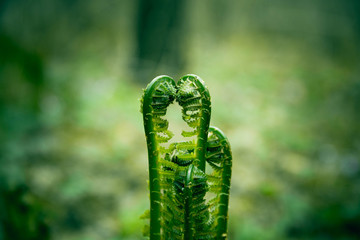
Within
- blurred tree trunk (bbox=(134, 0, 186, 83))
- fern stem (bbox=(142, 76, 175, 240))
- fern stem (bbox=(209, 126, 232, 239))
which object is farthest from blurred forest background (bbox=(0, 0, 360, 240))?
fern stem (bbox=(209, 126, 232, 239))

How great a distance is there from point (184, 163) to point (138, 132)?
321cm

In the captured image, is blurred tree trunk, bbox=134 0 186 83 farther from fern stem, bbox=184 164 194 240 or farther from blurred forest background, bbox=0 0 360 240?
fern stem, bbox=184 164 194 240

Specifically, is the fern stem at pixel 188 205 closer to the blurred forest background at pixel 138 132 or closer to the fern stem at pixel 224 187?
the fern stem at pixel 224 187

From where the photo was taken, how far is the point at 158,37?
16.7 ft

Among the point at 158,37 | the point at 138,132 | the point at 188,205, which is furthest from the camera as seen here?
the point at 158,37

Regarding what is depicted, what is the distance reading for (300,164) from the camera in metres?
3.66

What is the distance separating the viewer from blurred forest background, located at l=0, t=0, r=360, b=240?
2650 millimetres

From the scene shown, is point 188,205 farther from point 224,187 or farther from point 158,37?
point 158,37

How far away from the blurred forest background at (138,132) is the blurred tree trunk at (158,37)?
18 millimetres

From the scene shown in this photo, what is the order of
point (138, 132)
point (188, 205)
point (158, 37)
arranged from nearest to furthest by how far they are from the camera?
point (188, 205) → point (138, 132) → point (158, 37)

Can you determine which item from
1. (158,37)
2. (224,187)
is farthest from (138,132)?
(224,187)

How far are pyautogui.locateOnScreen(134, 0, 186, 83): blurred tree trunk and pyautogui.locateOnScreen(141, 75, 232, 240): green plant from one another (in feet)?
14.1

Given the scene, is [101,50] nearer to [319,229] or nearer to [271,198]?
[271,198]

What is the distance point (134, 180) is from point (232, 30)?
28.2 feet
